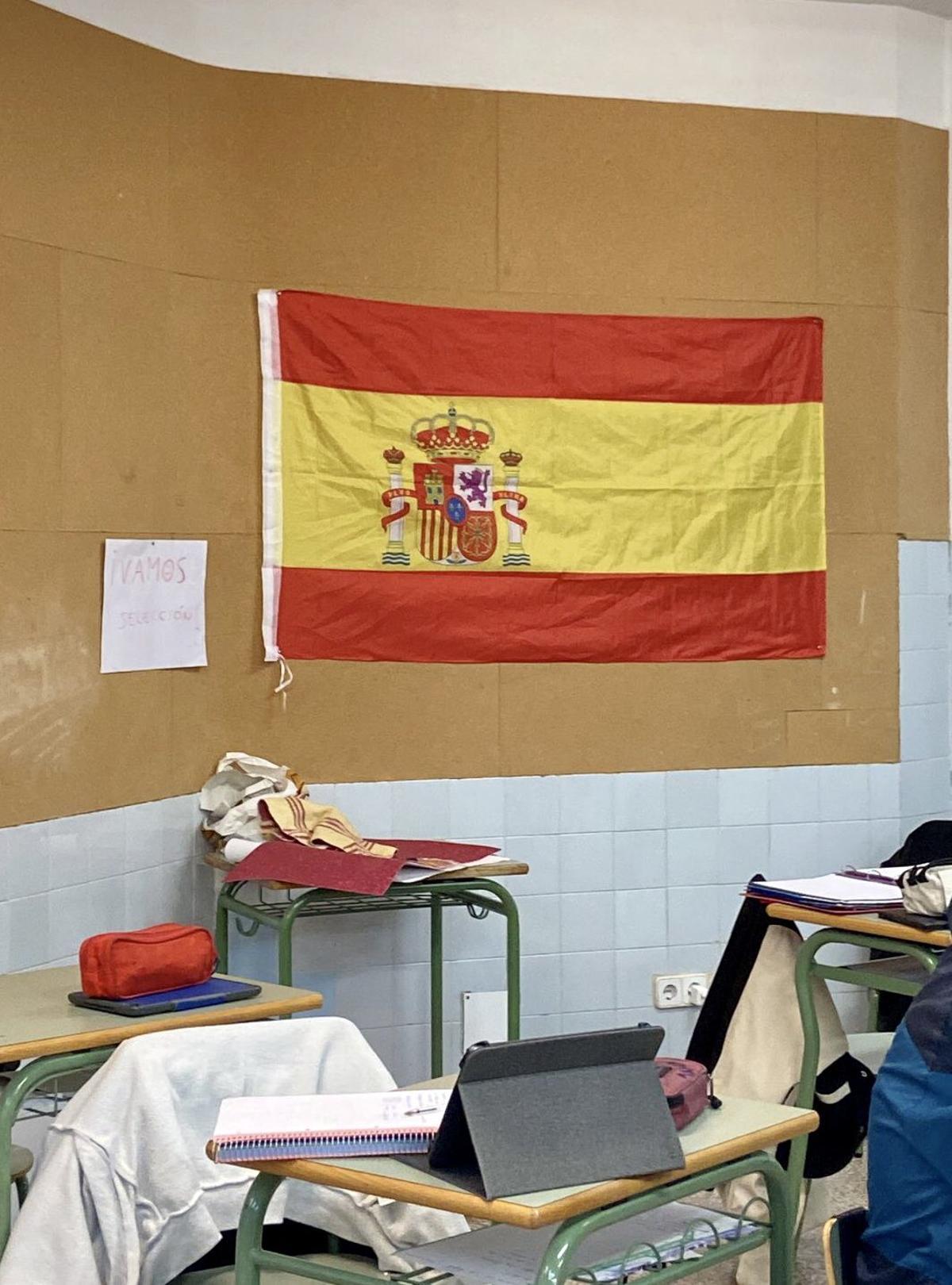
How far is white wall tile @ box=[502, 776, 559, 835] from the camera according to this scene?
450 cm

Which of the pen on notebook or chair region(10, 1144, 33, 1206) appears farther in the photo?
the pen on notebook

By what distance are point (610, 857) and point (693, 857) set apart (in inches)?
9.8

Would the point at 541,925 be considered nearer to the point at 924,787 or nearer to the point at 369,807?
the point at 369,807

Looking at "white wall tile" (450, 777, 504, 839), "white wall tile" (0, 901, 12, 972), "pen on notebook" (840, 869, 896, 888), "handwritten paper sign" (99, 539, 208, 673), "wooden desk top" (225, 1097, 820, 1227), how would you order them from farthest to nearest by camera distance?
1. "white wall tile" (450, 777, 504, 839)
2. "handwritten paper sign" (99, 539, 208, 673)
3. "white wall tile" (0, 901, 12, 972)
4. "pen on notebook" (840, 869, 896, 888)
5. "wooden desk top" (225, 1097, 820, 1227)

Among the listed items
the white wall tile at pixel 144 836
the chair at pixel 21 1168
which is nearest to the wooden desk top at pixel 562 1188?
the chair at pixel 21 1168

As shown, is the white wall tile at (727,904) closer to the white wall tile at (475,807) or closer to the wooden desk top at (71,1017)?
the white wall tile at (475,807)

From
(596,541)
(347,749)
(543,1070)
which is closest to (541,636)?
(596,541)

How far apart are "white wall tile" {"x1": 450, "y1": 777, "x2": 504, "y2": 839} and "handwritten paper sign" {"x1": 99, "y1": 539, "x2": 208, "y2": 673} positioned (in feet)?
2.62

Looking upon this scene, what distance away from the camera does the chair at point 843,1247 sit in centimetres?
188

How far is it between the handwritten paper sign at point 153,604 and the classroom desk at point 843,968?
1670 mm

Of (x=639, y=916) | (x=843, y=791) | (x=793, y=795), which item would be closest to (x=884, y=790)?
(x=843, y=791)

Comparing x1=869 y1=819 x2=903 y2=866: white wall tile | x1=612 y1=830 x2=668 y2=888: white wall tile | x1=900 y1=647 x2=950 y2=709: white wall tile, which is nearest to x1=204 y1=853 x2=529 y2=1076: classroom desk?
x1=612 y1=830 x2=668 y2=888: white wall tile

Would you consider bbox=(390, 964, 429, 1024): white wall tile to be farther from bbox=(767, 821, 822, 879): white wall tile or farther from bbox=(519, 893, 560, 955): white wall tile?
bbox=(767, 821, 822, 879): white wall tile

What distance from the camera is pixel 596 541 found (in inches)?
180
